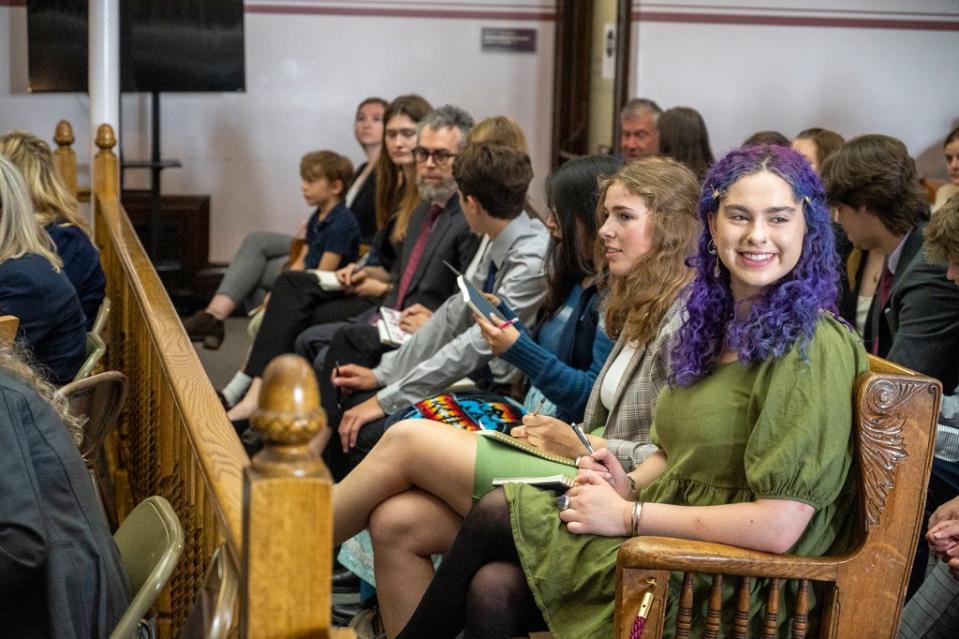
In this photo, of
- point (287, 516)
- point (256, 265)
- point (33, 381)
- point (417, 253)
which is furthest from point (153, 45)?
point (287, 516)

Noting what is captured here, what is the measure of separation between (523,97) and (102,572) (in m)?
5.71

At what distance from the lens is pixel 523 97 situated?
288 inches

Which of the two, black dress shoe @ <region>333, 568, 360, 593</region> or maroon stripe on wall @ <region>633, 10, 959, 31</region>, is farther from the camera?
maroon stripe on wall @ <region>633, 10, 959, 31</region>

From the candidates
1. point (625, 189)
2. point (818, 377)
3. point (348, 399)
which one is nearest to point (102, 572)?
point (818, 377)

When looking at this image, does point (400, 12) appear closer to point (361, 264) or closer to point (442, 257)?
point (361, 264)

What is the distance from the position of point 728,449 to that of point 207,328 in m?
3.92

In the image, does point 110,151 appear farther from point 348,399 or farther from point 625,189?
point 625,189

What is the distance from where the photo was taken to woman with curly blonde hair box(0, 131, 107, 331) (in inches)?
156

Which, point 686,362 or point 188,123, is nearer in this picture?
point 686,362

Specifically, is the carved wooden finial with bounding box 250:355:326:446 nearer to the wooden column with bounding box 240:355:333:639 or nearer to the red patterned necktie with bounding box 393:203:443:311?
the wooden column with bounding box 240:355:333:639

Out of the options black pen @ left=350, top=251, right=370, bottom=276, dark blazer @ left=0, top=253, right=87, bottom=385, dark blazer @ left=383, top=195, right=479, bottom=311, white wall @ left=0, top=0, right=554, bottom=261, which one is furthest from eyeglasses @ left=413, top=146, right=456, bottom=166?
white wall @ left=0, top=0, right=554, bottom=261

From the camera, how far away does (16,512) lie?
1807 mm

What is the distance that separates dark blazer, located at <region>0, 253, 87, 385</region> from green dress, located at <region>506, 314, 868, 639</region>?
1615 mm

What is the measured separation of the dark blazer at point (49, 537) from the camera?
1816 mm
